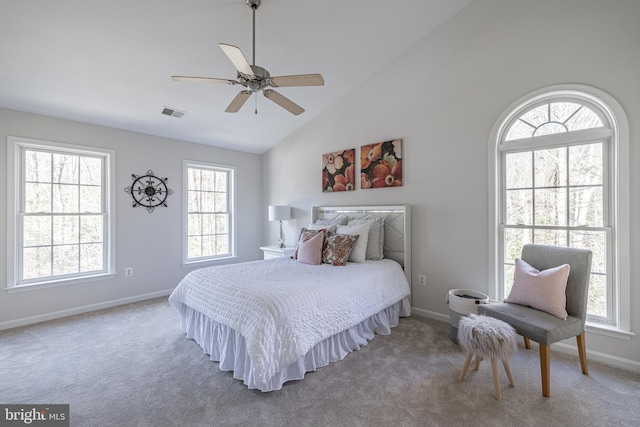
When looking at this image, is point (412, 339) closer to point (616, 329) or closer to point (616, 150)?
point (616, 329)

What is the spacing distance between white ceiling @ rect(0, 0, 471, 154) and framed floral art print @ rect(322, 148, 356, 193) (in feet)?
2.84

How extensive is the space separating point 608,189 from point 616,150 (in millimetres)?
315

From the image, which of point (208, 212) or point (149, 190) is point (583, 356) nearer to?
point (208, 212)

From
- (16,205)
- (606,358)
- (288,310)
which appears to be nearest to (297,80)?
(288,310)

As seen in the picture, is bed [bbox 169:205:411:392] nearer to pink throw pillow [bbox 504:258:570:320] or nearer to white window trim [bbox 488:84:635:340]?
pink throw pillow [bbox 504:258:570:320]

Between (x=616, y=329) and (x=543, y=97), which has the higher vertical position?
(x=543, y=97)

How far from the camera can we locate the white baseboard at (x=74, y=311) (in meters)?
3.09

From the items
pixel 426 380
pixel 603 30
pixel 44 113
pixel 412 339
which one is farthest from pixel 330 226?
pixel 44 113

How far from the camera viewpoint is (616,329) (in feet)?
7.42

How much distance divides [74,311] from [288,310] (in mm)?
3172

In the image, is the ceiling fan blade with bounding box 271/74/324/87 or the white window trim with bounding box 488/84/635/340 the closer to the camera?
the ceiling fan blade with bounding box 271/74/324/87

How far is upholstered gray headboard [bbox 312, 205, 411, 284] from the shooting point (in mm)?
3352

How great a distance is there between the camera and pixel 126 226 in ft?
12.7

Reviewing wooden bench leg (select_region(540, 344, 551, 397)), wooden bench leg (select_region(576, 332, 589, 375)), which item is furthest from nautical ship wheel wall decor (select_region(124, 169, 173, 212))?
wooden bench leg (select_region(576, 332, 589, 375))
